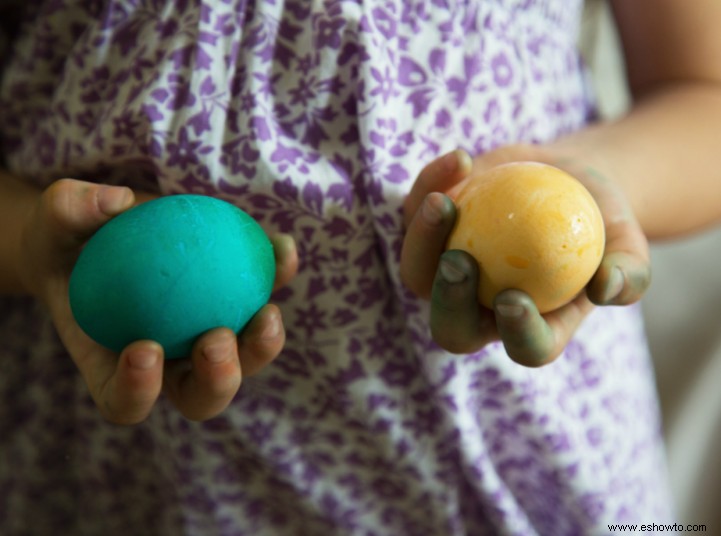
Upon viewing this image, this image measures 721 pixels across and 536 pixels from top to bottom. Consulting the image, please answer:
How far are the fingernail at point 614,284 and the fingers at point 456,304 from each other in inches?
3.8

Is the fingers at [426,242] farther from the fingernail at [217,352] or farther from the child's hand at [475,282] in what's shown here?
the fingernail at [217,352]

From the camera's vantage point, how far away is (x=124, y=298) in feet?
1.50

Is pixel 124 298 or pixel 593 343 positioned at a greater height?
pixel 124 298

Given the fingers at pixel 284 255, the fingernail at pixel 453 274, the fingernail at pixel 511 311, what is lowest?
the fingers at pixel 284 255

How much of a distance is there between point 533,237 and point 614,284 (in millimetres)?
70

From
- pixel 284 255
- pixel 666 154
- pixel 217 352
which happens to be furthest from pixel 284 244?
pixel 666 154

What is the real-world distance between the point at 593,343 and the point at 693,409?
63cm

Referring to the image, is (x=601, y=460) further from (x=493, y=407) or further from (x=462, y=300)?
(x=462, y=300)

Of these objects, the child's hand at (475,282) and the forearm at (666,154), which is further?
the forearm at (666,154)

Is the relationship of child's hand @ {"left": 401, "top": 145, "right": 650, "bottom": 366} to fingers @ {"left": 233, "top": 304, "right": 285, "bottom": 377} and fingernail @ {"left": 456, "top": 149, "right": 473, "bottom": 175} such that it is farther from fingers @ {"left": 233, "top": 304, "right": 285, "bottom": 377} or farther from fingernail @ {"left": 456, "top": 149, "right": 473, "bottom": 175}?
fingers @ {"left": 233, "top": 304, "right": 285, "bottom": 377}

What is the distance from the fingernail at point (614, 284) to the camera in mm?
478

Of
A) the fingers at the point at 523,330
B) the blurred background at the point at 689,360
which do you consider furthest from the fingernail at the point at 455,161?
the blurred background at the point at 689,360

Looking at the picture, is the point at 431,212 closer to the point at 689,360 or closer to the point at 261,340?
the point at 261,340

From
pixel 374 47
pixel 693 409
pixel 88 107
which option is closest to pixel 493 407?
pixel 374 47
